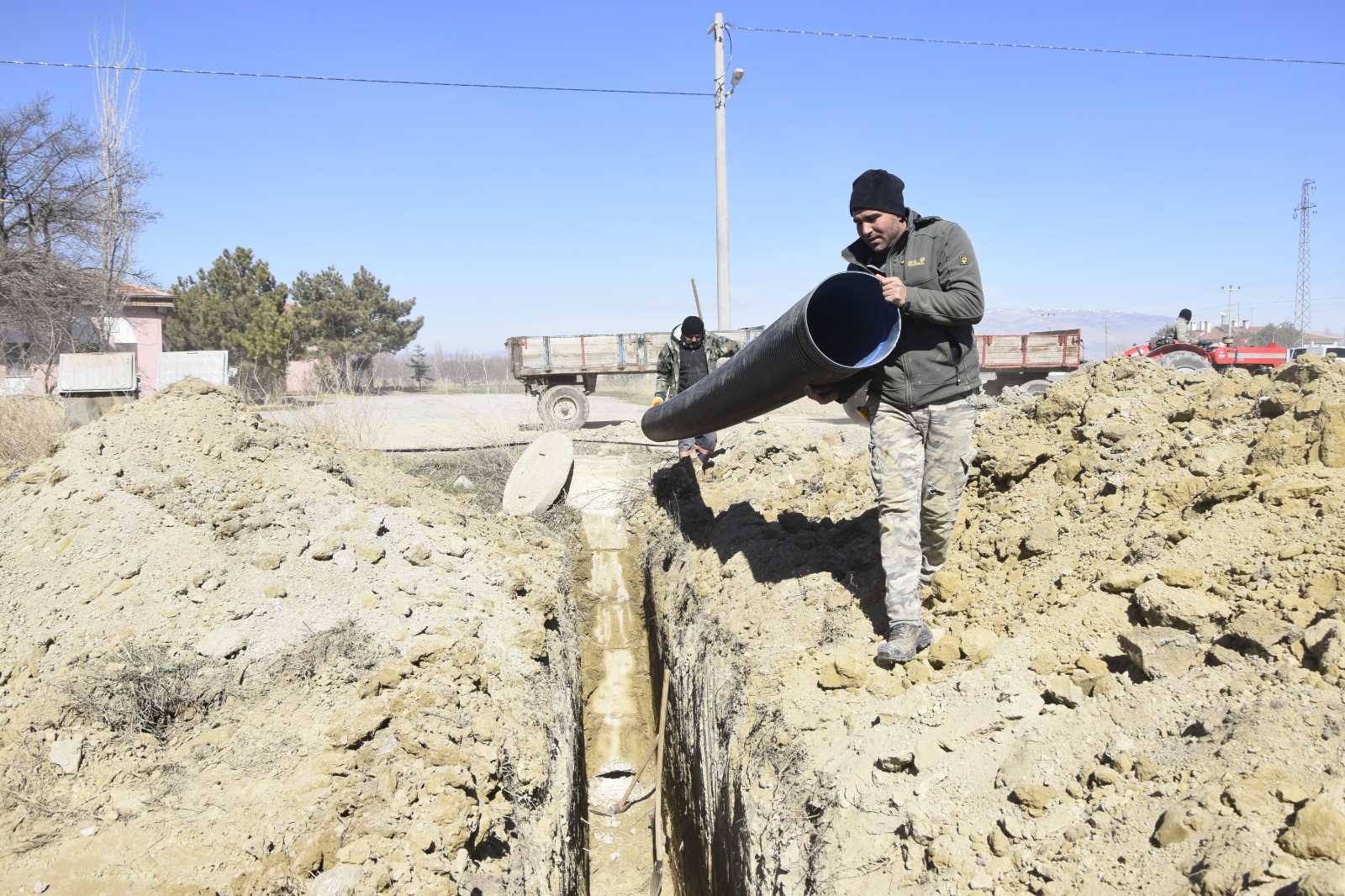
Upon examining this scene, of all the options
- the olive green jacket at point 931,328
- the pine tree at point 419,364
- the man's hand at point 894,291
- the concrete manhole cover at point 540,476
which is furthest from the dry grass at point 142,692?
the pine tree at point 419,364

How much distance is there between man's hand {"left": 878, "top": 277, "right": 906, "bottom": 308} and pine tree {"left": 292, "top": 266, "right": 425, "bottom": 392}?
91.1 ft

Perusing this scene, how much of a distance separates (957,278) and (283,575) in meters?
3.99

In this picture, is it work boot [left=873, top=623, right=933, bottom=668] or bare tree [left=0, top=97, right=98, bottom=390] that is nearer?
work boot [left=873, top=623, right=933, bottom=668]

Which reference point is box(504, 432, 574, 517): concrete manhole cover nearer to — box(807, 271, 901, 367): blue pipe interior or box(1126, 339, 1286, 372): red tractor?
box(807, 271, 901, 367): blue pipe interior

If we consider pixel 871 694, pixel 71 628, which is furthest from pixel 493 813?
pixel 71 628

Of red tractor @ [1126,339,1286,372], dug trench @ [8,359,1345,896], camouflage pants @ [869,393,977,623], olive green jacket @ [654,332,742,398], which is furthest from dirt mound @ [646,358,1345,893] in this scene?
red tractor @ [1126,339,1286,372]

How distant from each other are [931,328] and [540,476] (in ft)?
18.7

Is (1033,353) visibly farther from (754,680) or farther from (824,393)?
(754,680)

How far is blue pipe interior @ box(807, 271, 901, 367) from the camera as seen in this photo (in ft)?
11.2

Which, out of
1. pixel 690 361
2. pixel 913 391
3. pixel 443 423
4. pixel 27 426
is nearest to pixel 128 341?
pixel 443 423

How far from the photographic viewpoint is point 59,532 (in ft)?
16.8

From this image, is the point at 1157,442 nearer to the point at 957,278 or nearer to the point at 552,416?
the point at 957,278

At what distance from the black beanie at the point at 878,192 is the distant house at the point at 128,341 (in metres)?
14.7

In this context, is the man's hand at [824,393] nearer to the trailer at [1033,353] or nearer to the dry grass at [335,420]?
the dry grass at [335,420]
